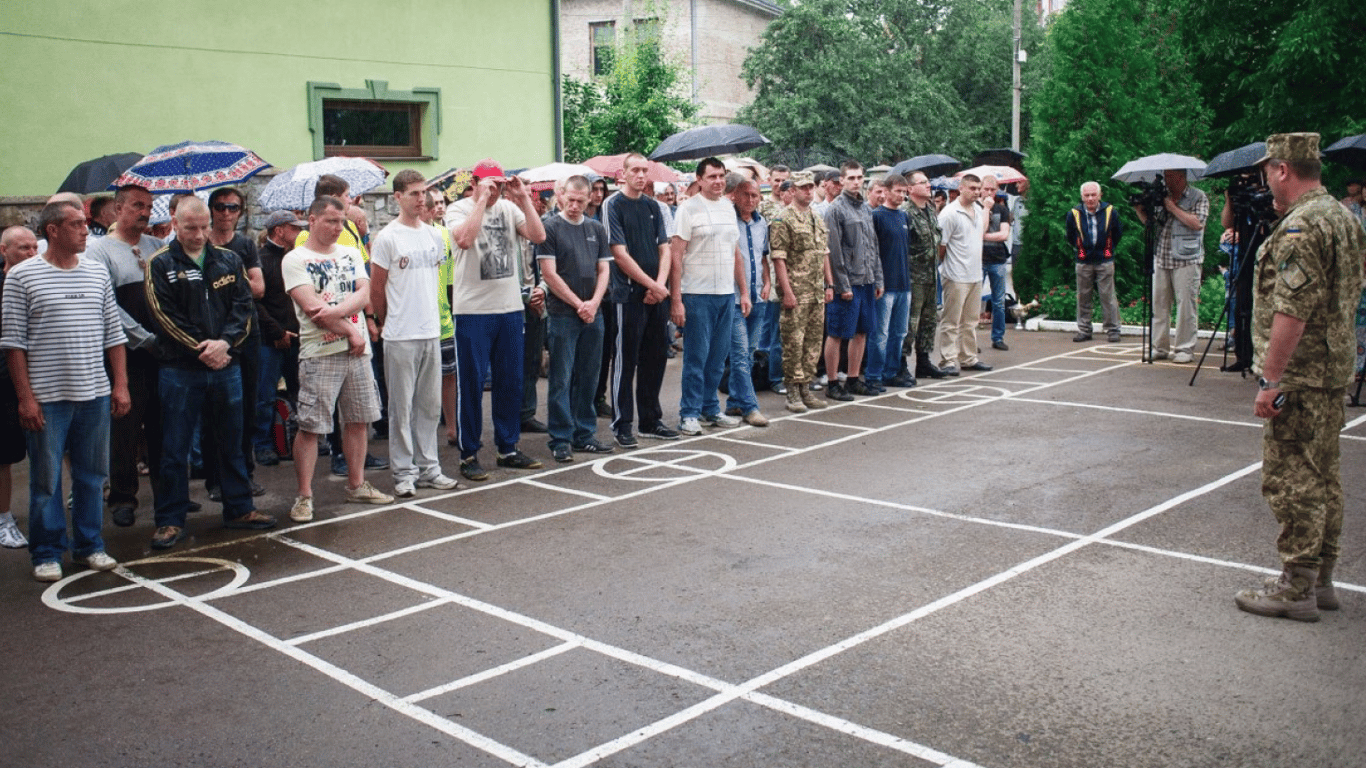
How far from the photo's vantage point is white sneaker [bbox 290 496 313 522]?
819 centimetres

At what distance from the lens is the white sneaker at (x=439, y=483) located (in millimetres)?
9016

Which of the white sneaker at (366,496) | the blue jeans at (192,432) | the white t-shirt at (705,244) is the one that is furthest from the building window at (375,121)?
the blue jeans at (192,432)

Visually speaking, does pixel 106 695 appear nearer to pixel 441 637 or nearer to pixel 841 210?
pixel 441 637

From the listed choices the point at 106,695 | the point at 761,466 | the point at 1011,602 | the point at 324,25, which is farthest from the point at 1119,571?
the point at 324,25

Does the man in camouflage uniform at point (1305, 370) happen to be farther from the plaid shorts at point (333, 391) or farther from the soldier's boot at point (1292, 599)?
the plaid shorts at point (333, 391)

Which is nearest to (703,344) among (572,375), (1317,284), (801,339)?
(801,339)

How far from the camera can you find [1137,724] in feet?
15.6

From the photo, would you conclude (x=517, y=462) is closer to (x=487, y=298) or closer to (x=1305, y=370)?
(x=487, y=298)

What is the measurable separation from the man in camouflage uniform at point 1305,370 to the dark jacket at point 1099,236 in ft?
33.7

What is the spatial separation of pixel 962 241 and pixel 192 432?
8.82 metres

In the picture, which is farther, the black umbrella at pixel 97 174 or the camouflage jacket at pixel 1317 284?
the black umbrella at pixel 97 174

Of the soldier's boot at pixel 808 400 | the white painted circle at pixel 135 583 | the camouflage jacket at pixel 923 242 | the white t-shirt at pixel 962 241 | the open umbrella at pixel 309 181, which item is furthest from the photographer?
the white t-shirt at pixel 962 241

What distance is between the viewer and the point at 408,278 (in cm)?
873

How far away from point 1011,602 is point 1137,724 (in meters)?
1.48
